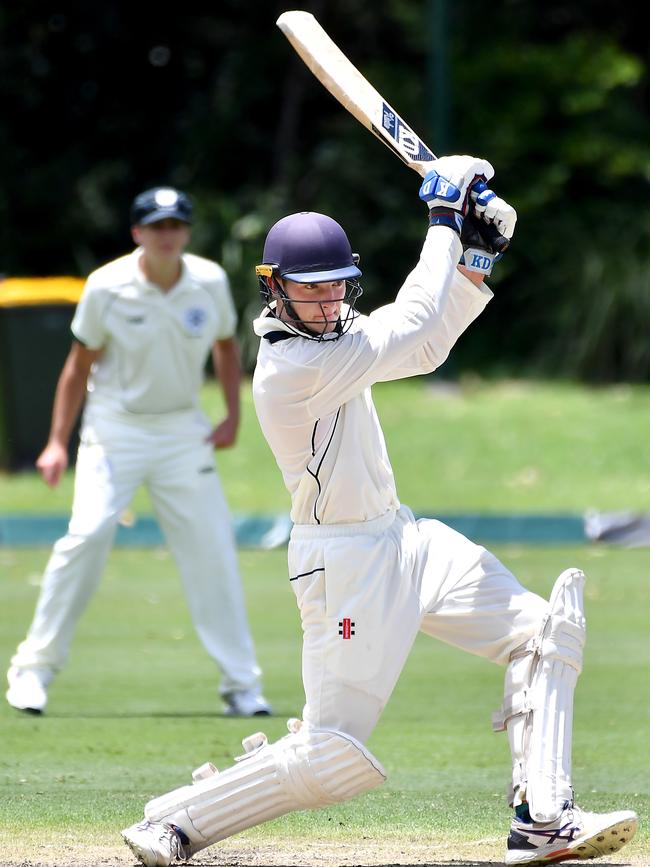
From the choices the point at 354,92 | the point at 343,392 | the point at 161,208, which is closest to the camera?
the point at 343,392

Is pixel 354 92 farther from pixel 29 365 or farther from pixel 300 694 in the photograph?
pixel 29 365

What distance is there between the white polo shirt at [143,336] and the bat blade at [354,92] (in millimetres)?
1926

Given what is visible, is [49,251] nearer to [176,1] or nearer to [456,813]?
[176,1]

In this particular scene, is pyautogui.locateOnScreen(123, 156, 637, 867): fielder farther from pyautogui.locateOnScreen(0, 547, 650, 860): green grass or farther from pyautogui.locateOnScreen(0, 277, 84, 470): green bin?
pyautogui.locateOnScreen(0, 277, 84, 470): green bin

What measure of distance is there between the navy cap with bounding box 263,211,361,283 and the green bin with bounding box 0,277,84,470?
861 cm

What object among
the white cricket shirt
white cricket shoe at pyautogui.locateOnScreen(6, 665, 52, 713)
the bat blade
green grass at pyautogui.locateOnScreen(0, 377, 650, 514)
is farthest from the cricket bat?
green grass at pyautogui.locateOnScreen(0, 377, 650, 514)

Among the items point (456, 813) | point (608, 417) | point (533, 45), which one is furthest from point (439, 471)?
point (456, 813)

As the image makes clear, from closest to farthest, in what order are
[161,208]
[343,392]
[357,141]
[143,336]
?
[343,392] → [161,208] → [143,336] → [357,141]

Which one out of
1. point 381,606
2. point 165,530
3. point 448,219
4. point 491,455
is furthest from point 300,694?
point 491,455

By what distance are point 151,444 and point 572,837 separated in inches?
115

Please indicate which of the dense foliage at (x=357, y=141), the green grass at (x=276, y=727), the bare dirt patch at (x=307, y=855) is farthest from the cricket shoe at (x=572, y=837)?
the dense foliage at (x=357, y=141)

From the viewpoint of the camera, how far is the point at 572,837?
402 cm

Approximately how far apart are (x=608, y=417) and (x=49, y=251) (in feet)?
22.6

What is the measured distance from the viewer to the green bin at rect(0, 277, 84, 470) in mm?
12562
